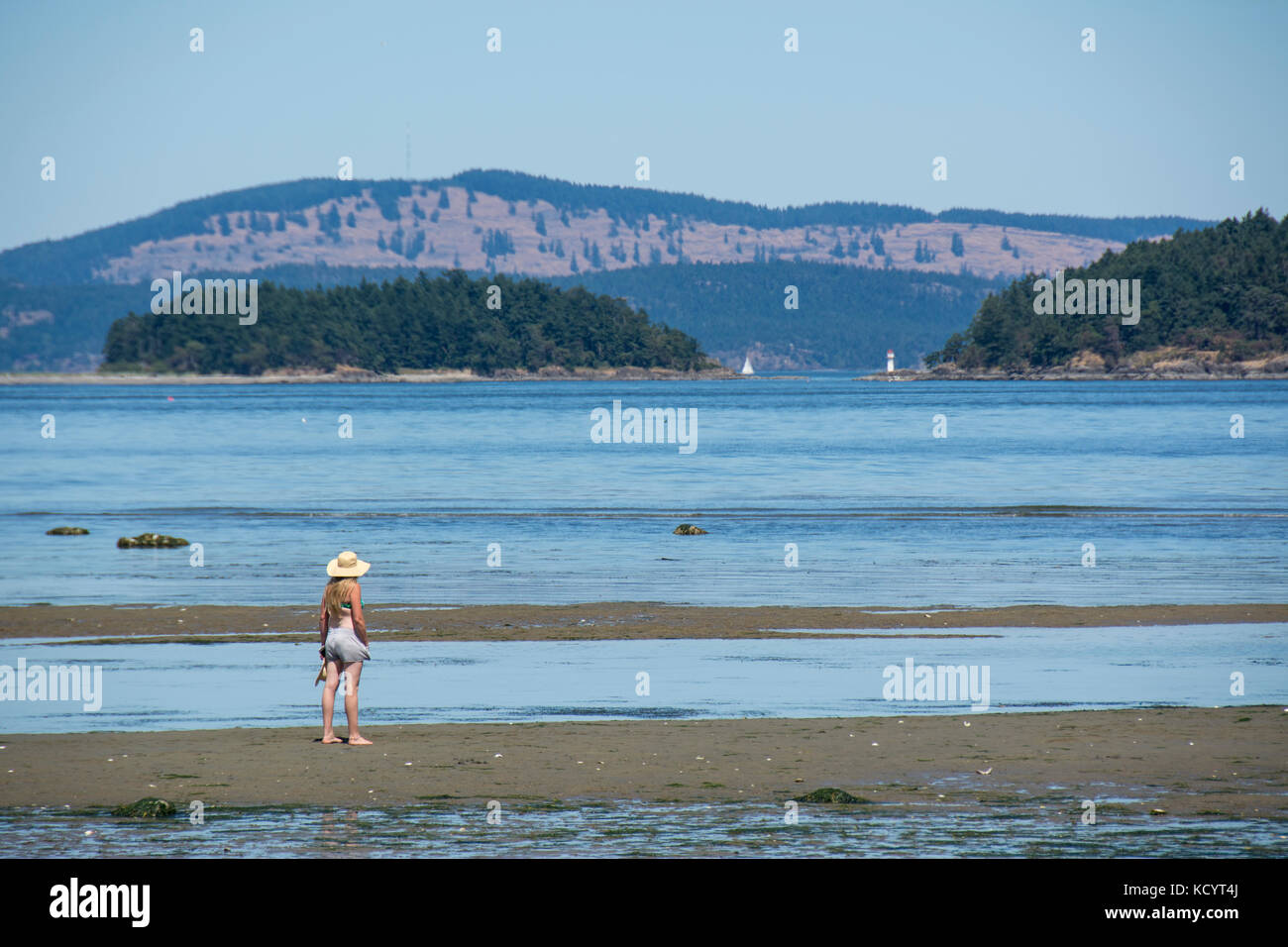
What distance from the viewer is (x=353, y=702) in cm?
1408

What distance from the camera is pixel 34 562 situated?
33594 mm

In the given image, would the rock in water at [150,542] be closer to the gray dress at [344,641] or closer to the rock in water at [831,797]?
the gray dress at [344,641]

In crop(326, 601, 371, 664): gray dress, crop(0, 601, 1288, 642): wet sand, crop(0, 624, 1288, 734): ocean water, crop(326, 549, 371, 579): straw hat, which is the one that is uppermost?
crop(326, 549, 371, 579): straw hat

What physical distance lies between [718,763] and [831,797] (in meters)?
1.62

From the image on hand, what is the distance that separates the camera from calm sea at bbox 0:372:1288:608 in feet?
93.8

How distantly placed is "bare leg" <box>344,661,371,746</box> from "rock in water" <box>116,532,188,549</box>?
23.9 metres

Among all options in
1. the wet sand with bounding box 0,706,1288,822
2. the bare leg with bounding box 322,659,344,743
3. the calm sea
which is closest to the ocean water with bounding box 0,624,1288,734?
the wet sand with bounding box 0,706,1288,822

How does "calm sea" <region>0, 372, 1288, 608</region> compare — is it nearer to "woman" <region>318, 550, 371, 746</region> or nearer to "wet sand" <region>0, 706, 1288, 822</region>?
"wet sand" <region>0, 706, 1288, 822</region>

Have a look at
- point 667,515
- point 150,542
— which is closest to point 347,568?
point 150,542

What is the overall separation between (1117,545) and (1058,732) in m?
22.6

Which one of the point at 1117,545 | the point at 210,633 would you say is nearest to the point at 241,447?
the point at 1117,545
